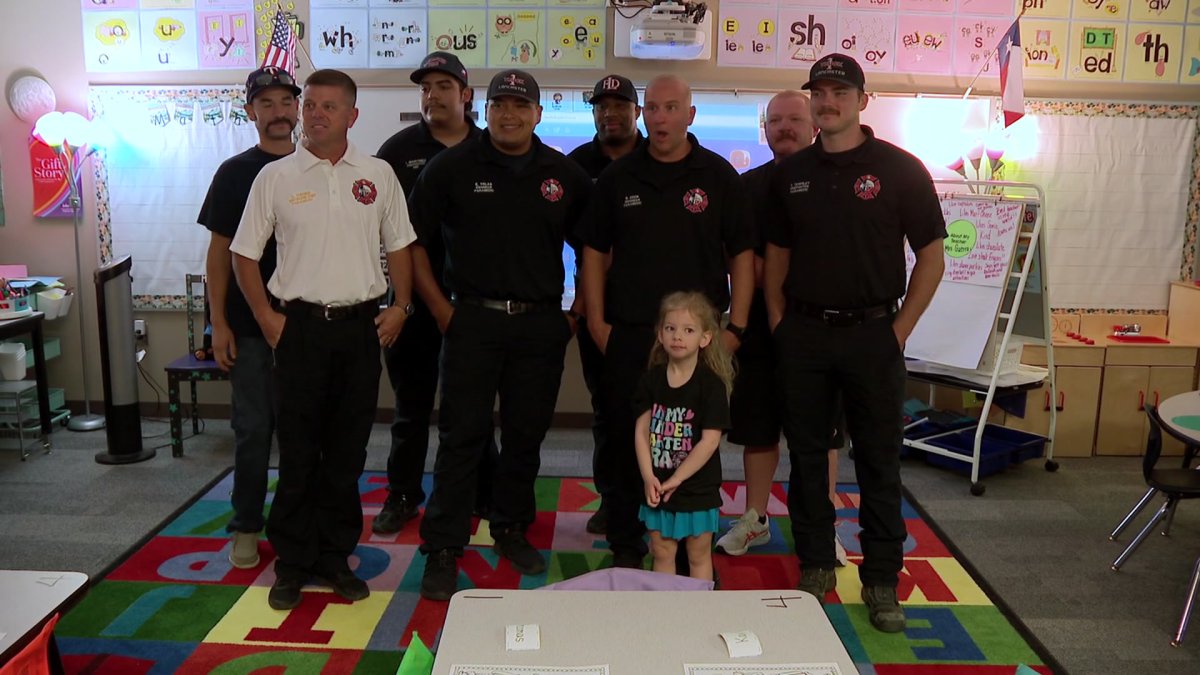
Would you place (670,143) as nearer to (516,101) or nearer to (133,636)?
(516,101)

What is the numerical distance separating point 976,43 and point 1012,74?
372 mm

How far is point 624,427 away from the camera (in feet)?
10.1

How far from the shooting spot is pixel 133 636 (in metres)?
2.82

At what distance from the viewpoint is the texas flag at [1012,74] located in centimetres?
476

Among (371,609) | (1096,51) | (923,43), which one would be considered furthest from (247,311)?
(1096,51)

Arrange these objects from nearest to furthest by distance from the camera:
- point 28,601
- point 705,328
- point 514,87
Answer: point 28,601
point 705,328
point 514,87

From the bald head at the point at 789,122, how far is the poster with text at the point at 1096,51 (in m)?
2.50

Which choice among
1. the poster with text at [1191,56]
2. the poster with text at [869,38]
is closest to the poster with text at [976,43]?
the poster with text at [869,38]

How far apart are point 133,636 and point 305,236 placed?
1351 millimetres

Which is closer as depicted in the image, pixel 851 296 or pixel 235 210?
pixel 851 296

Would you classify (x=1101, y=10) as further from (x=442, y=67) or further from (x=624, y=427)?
(x=624, y=427)

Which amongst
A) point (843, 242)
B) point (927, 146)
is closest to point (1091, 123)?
point (927, 146)

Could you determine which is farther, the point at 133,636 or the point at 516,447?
the point at 516,447

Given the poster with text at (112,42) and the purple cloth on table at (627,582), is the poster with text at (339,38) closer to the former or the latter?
the poster with text at (112,42)
